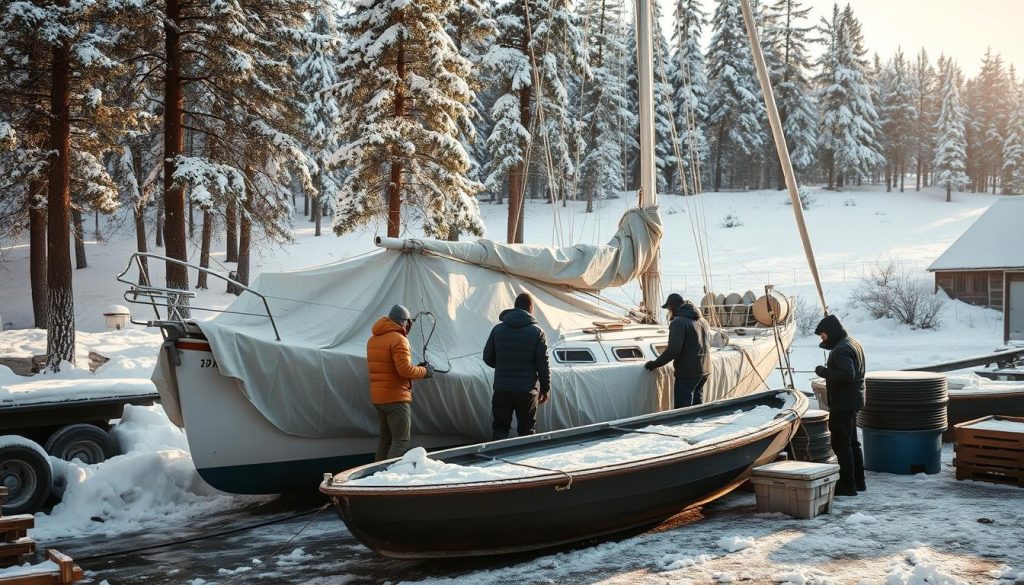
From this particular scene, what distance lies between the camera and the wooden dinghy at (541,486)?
684cm

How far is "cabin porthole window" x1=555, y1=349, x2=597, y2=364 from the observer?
10.8m

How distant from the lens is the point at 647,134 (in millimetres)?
13320

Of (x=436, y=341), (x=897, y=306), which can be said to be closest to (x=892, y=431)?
(x=436, y=341)

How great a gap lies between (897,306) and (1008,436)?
25341mm

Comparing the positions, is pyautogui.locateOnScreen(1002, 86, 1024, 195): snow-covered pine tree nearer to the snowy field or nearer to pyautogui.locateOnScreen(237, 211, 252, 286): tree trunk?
pyautogui.locateOnScreen(237, 211, 252, 286): tree trunk

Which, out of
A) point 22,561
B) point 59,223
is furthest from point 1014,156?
point 22,561

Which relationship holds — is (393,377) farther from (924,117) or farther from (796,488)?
(924,117)

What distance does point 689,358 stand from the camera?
10.8m

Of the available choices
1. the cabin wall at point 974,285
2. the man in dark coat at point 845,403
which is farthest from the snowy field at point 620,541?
the cabin wall at point 974,285

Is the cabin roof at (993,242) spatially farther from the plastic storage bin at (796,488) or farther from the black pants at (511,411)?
the black pants at (511,411)

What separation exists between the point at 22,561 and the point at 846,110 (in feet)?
222

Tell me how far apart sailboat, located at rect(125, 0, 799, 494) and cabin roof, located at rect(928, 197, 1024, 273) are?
26202mm

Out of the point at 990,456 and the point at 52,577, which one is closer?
the point at 52,577

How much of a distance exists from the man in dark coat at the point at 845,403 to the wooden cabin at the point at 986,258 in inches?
1056
